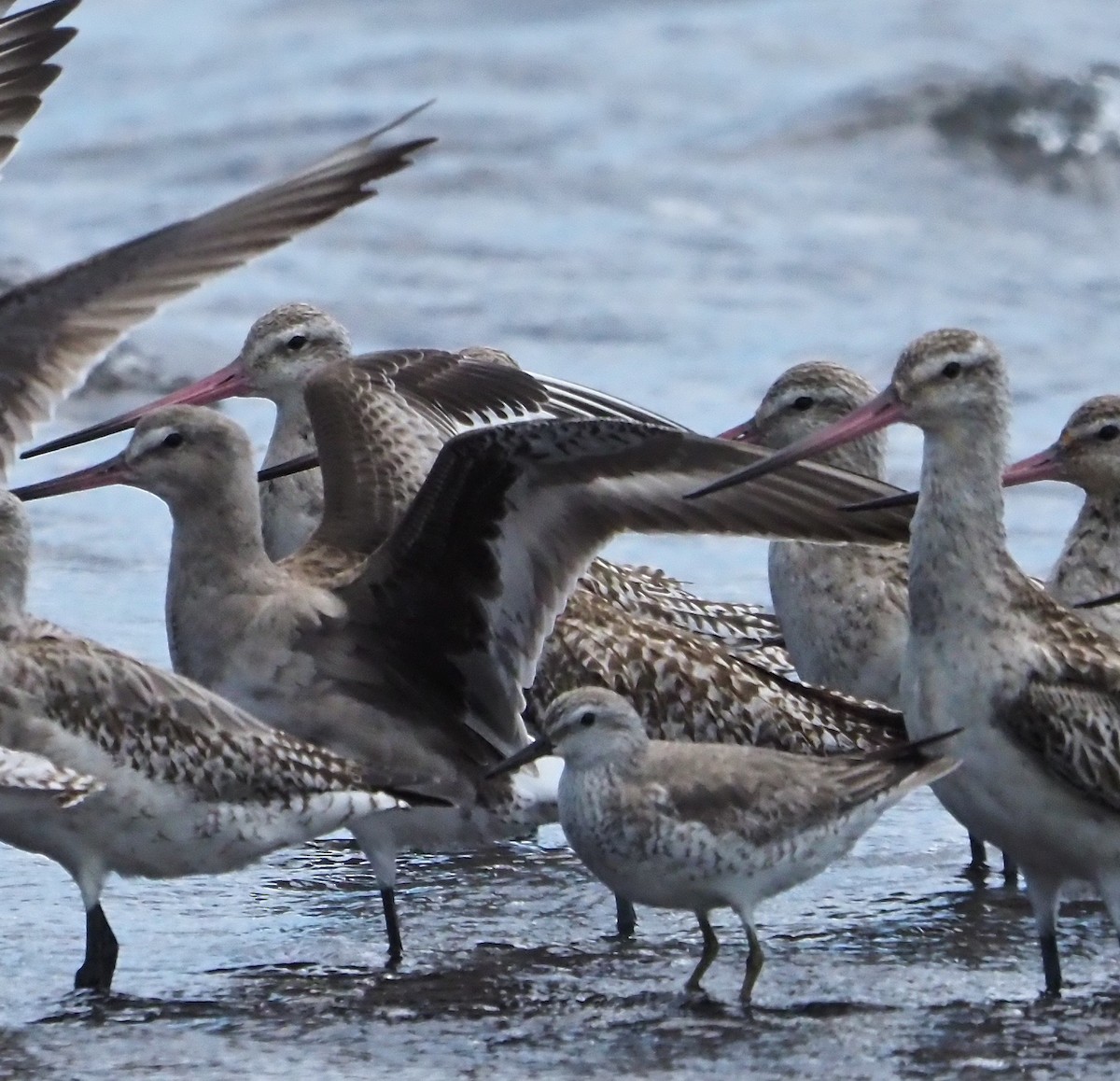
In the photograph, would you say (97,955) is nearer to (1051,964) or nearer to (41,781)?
(41,781)

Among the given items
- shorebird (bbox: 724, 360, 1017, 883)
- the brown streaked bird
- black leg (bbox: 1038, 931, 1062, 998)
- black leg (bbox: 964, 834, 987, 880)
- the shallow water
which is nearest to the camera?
the shallow water

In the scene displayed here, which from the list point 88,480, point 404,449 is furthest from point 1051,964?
point 88,480

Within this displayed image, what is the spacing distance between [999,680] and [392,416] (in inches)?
112

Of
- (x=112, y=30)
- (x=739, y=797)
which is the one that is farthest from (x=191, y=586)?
(x=112, y=30)

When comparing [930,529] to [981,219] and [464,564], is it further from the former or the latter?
[981,219]

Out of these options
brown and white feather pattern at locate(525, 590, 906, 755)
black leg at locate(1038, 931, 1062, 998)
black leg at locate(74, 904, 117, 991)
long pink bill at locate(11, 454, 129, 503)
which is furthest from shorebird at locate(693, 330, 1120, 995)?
long pink bill at locate(11, 454, 129, 503)

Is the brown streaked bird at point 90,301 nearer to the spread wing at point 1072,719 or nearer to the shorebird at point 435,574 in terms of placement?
the shorebird at point 435,574

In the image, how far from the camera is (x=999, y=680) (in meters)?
6.84

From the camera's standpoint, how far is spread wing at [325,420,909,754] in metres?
7.38

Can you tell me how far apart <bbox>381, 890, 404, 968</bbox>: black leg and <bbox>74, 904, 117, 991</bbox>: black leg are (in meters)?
0.74

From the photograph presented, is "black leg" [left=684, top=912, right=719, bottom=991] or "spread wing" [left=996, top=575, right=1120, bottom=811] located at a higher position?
"spread wing" [left=996, top=575, right=1120, bottom=811]

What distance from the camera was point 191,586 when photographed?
8.14 m

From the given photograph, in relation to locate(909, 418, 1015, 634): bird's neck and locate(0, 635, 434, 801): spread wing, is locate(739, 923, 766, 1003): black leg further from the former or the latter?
locate(0, 635, 434, 801): spread wing

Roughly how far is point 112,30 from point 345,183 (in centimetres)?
1680
